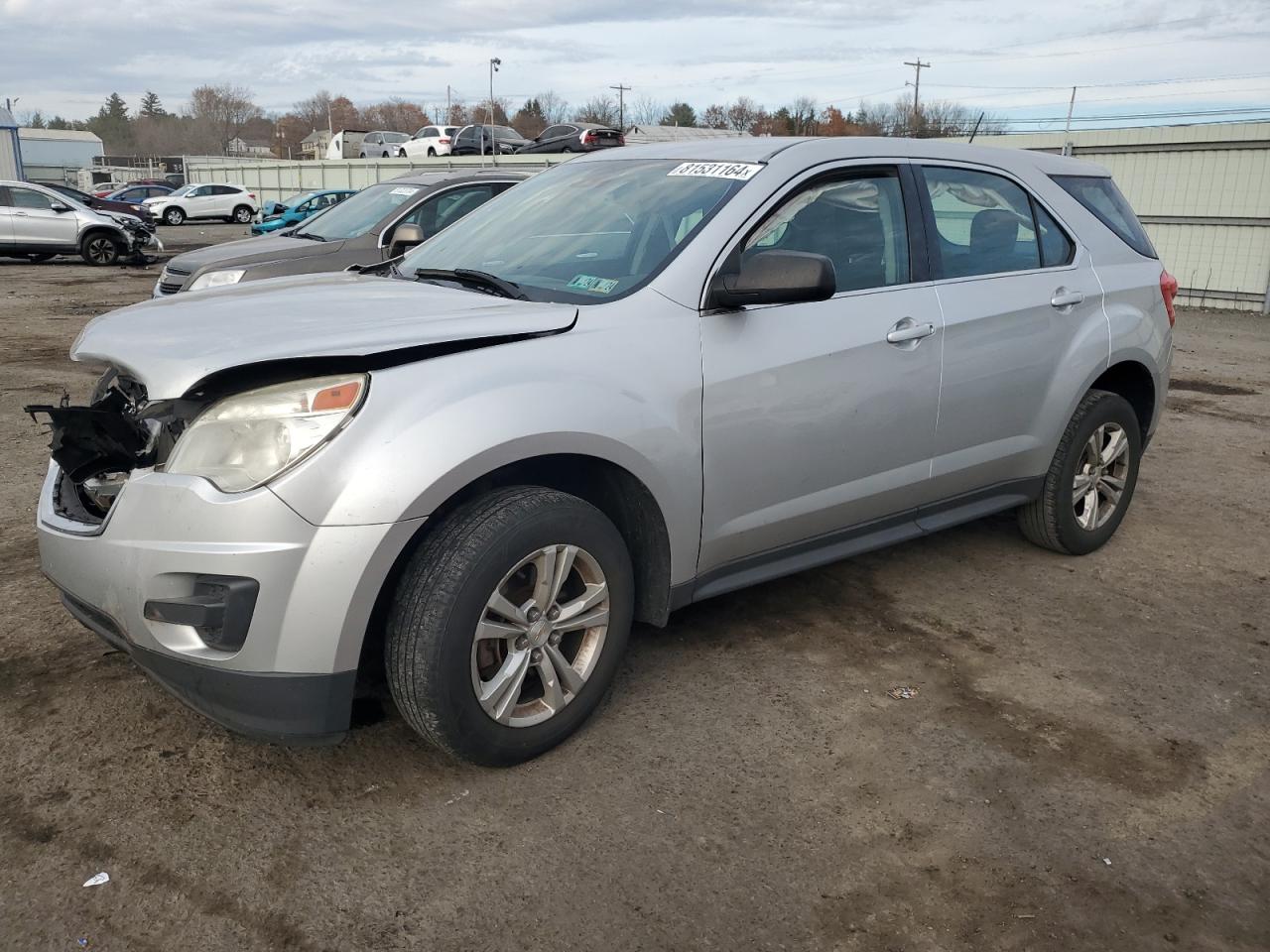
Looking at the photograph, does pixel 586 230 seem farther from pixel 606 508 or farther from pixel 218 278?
pixel 218 278

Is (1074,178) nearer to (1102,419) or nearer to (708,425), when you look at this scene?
(1102,419)

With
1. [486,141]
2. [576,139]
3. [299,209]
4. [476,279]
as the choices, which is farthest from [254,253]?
[486,141]

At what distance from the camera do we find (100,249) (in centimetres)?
2125

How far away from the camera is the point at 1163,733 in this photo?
3.42 metres

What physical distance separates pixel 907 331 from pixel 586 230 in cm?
119

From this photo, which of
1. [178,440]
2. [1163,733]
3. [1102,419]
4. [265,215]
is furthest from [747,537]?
[265,215]

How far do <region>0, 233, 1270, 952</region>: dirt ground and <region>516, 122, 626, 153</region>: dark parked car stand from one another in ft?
78.5

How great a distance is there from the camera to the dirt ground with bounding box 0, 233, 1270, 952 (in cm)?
249

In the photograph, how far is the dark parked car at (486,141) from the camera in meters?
36.0

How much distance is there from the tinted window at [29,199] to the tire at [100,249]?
91 centimetres

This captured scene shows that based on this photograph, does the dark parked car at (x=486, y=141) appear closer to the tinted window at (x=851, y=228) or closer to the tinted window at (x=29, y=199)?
the tinted window at (x=29, y=199)

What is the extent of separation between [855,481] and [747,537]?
1.70ft

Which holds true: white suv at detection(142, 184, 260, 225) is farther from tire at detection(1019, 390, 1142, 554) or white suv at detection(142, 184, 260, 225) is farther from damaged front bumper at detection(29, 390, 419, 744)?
damaged front bumper at detection(29, 390, 419, 744)

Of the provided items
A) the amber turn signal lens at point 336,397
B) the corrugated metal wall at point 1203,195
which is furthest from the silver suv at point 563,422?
the corrugated metal wall at point 1203,195
